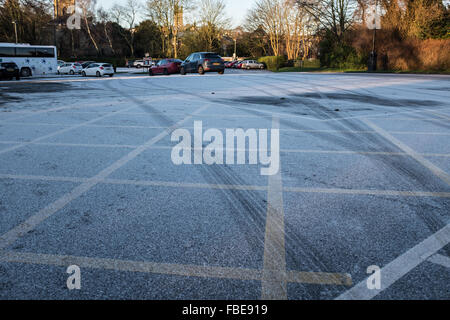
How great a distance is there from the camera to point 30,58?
35.9 m

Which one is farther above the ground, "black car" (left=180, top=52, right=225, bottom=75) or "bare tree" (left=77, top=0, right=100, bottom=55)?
"bare tree" (left=77, top=0, right=100, bottom=55)

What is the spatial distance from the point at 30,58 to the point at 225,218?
127ft

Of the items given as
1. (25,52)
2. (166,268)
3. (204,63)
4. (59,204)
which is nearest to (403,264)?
(166,268)

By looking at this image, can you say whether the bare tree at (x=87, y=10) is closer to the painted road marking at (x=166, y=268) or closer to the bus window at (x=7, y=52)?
the bus window at (x=7, y=52)

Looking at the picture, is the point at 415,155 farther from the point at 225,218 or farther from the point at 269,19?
the point at 269,19

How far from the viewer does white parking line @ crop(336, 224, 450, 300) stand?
7.83 feet

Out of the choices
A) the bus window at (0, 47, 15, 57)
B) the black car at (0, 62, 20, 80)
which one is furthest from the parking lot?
the bus window at (0, 47, 15, 57)

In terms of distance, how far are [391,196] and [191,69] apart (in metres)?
29.4

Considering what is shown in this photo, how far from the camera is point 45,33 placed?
6103cm

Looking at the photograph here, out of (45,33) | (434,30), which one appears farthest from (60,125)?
(45,33)

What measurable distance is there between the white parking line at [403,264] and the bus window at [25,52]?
39.2 metres

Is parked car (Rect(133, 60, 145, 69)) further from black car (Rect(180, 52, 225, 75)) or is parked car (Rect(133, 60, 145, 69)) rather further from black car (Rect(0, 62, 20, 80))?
black car (Rect(0, 62, 20, 80))

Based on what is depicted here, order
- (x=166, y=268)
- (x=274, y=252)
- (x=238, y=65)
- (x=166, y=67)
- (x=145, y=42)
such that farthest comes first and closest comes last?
1. (x=145, y=42)
2. (x=238, y=65)
3. (x=166, y=67)
4. (x=274, y=252)
5. (x=166, y=268)
